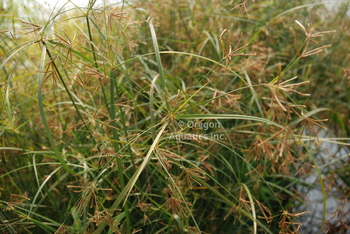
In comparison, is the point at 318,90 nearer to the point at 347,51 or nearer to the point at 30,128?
the point at 347,51

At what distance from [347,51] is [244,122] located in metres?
1.22

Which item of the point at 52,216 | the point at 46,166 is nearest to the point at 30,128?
the point at 46,166

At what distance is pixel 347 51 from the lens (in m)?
1.86

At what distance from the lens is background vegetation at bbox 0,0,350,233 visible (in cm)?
89

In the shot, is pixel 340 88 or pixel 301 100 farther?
pixel 340 88

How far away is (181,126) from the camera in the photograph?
3.14ft

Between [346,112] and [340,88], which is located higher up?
[340,88]

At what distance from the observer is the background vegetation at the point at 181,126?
893 mm

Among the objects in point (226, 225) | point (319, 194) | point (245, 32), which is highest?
point (245, 32)

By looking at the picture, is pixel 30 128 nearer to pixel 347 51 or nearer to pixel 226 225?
pixel 226 225

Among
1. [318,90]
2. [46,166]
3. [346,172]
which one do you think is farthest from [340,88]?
[46,166]

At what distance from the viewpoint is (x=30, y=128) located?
1.24 meters

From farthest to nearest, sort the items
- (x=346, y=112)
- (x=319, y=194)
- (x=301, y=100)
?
(x=346, y=112) → (x=301, y=100) → (x=319, y=194)

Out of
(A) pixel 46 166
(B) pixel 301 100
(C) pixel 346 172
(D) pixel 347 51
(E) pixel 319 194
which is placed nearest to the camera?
(A) pixel 46 166
